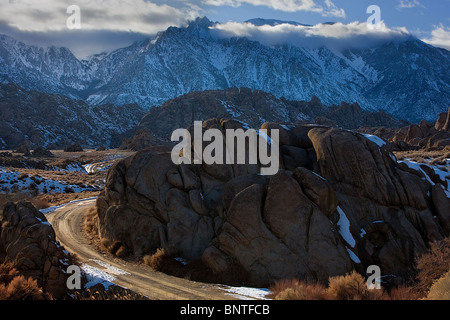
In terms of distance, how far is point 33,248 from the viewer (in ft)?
47.5

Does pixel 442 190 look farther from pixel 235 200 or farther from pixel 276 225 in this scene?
pixel 235 200

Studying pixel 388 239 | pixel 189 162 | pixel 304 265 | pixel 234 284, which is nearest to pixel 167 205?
pixel 189 162

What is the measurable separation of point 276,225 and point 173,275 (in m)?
5.10

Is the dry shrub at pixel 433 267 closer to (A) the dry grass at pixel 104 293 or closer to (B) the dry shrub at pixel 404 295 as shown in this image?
(B) the dry shrub at pixel 404 295

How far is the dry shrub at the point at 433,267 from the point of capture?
43.1 ft

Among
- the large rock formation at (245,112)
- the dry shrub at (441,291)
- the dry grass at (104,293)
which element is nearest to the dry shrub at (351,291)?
the dry shrub at (441,291)

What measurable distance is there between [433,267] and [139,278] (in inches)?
456

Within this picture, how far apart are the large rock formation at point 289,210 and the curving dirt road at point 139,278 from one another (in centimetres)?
133

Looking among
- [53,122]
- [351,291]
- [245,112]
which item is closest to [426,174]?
[351,291]

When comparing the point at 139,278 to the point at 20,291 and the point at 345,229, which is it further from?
the point at 345,229

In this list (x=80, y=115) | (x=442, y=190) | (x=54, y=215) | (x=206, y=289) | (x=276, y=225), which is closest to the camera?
(x=206, y=289)

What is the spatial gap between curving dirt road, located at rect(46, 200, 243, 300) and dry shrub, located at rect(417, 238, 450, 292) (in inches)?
282

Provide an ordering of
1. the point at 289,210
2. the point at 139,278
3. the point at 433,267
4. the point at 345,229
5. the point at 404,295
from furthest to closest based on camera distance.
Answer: the point at 345,229 < the point at 289,210 < the point at 139,278 < the point at 433,267 < the point at 404,295

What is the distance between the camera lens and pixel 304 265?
1533cm
